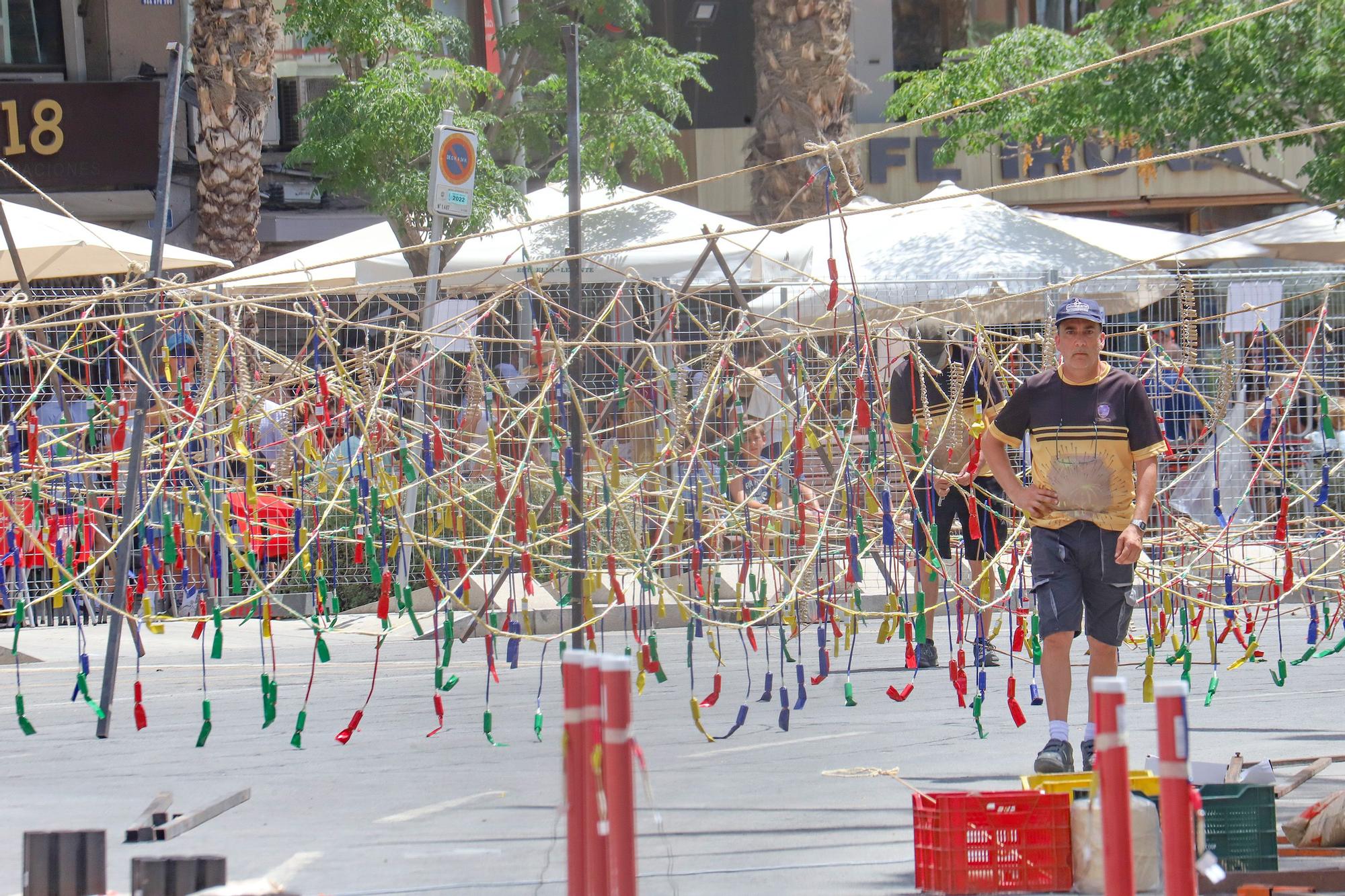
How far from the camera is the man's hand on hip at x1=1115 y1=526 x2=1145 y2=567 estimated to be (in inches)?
231

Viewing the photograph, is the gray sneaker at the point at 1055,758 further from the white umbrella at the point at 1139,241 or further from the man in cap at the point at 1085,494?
the white umbrella at the point at 1139,241

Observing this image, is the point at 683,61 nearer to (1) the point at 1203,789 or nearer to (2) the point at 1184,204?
(2) the point at 1184,204

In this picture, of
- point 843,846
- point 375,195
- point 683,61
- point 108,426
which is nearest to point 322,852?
point 843,846

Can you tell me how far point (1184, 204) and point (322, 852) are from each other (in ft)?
68.9

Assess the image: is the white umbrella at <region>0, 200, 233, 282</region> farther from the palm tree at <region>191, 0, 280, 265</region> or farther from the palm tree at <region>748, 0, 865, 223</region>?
the palm tree at <region>748, 0, 865, 223</region>

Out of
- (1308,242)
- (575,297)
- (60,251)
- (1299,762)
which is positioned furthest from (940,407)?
(1308,242)

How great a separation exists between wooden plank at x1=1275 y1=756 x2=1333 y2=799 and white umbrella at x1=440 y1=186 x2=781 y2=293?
667 cm

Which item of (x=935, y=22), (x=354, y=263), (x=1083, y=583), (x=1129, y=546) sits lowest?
(x=1083, y=583)

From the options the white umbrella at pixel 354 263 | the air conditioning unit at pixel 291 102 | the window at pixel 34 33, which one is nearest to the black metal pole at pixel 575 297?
the white umbrella at pixel 354 263

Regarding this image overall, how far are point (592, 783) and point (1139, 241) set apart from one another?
12.0 metres

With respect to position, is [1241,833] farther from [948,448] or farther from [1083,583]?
[948,448]

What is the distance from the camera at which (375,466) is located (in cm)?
796

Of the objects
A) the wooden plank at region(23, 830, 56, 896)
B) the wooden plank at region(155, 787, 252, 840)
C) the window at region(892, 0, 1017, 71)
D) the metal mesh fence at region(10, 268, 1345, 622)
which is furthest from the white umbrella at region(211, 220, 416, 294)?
the window at region(892, 0, 1017, 71)

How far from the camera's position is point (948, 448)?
911 cm
